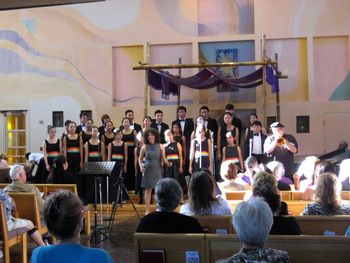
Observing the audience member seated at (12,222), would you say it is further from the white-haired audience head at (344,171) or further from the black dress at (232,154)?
the black dress at (232,154)

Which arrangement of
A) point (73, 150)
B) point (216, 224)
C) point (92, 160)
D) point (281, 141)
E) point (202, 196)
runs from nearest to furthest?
1. point (216, 224)
2. point (202, 196)
3. point (281, 141)
4. point (92, 160)
5. point (73, 150)

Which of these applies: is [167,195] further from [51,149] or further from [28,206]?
[51,149]

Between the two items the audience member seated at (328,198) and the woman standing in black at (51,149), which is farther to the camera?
the woman standing in black at (51,149)

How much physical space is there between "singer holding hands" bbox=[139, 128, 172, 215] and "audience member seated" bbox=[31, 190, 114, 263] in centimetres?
488

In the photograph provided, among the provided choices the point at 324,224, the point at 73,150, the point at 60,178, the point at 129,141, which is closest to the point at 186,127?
the point at 129,141

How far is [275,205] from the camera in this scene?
307 centimetres

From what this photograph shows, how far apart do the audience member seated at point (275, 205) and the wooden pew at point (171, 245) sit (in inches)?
21.9

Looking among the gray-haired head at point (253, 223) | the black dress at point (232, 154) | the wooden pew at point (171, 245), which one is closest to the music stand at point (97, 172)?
the wooden pew at point (171, 245)

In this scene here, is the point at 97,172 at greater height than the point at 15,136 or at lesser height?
lesser

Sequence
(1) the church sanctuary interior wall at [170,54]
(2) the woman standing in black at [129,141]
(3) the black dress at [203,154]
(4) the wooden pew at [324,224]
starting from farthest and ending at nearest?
(1) the church sanctuary interior wall at [170,54], (2) the woman standing in black at [129,141], (3) the black dress at [203,154], (4) the wooden pew at [324,224]

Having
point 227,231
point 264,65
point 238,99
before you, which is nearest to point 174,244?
point 227,231

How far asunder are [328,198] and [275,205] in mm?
573

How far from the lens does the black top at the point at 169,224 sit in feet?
9.61

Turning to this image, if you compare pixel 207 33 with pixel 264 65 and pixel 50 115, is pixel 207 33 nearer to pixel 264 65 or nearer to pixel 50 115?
pixel 264 65
